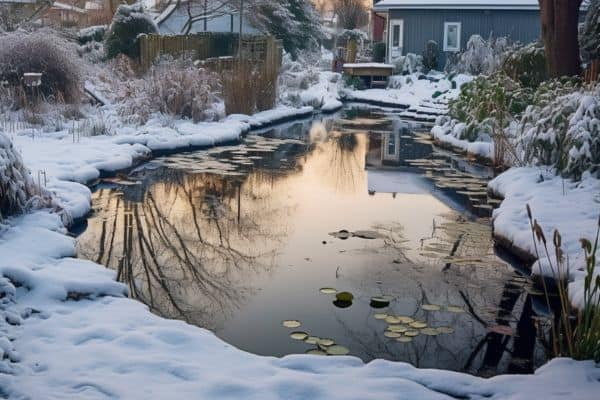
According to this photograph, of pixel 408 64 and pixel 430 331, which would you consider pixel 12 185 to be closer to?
pixel 430 331

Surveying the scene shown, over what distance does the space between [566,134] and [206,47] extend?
15.4m

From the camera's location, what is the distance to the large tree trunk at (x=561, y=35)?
422 inches

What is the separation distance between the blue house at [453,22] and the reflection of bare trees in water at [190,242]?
18.7m

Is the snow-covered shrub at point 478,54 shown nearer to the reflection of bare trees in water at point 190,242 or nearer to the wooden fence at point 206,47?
the wooden fence at point 206,47

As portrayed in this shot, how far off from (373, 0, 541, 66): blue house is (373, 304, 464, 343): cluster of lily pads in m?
22.3

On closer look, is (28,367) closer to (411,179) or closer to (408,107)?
(411,179)

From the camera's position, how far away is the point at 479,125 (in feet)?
39.3

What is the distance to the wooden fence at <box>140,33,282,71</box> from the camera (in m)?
17.9

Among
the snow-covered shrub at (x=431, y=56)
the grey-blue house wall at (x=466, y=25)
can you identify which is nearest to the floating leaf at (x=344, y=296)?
the snow-covered shrub at (x=431, y=56)

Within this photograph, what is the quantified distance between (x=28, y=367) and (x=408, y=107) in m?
18.3

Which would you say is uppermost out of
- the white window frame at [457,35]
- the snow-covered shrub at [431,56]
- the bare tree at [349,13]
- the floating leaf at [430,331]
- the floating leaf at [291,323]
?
the bare tree at [349,13]

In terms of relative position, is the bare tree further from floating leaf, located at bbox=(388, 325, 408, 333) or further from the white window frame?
floating leaf, located at bbox=(388, 325, 408, 333)

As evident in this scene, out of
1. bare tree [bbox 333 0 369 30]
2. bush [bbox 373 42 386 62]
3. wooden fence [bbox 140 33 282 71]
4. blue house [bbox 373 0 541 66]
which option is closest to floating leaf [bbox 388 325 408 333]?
wooden fence [bbox 140 33 282 71]

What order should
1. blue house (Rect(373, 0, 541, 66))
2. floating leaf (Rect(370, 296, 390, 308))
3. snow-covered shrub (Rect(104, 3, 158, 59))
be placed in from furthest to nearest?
blue house (Rect(373, 0, 541, 66)) < snow-covered shrub (Rect(104, 3, 158, 59)) < floating leaf (Rect(370, 296, 390, 308))
